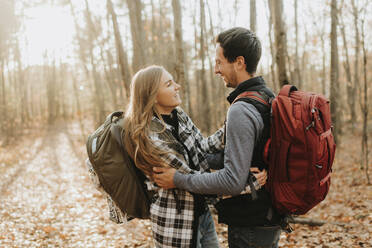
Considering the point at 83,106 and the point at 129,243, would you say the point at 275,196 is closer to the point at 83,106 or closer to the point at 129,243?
the point at 129,243

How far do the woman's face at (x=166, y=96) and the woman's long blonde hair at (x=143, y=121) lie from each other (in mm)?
37

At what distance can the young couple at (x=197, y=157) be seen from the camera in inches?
61.1

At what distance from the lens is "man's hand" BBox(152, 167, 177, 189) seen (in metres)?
1.73

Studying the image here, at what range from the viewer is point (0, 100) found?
18.2 metres

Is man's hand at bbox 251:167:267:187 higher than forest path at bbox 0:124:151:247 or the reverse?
higher

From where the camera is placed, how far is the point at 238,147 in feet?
4.95

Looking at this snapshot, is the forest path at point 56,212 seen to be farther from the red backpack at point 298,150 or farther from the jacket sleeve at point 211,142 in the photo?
the red backpack at point 298,150

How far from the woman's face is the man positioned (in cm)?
37

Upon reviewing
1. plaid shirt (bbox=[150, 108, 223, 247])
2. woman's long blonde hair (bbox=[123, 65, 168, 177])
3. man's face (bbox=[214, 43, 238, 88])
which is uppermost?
man's face (bbox=[214, 43, 238, 88])

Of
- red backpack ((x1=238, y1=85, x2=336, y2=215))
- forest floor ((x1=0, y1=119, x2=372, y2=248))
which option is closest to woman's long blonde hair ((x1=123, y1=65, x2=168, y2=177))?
red backpack ((x1=238, y1=85, x2=336, y2=215))

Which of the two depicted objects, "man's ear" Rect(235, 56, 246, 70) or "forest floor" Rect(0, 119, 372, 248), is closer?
"man's ear" Rect(235, 56, 246, 70)

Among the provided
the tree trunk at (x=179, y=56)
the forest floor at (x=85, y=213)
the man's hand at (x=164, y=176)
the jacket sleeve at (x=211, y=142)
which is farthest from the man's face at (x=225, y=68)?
the tree trunk at (x=179, y=56)

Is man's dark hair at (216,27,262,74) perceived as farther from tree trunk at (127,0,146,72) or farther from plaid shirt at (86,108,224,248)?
tree trunk at (127,0,146,72)

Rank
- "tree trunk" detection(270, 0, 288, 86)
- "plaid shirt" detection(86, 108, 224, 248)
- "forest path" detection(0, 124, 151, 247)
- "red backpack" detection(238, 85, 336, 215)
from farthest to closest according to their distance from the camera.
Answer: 1. "tree trunk" detection(270, 0, 288, 86)
2. "forest path" detection(0, 124, 151, 247)
3. "plaid shirt" detection(86, 108, 224, 248)
4. "red backpack" detection(238, 85, 336, 215)
